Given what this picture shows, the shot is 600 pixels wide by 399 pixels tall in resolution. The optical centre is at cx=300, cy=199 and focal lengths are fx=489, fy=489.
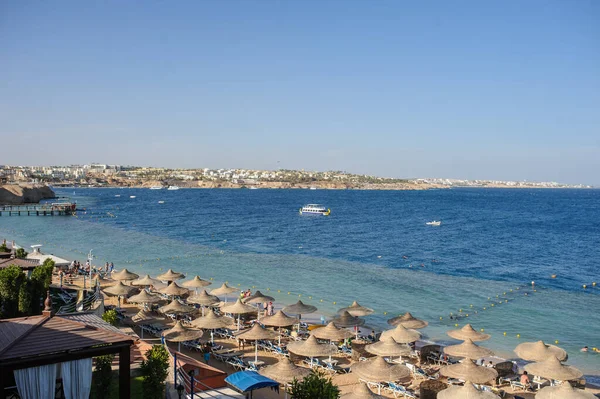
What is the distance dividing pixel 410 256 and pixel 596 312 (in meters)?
22.0

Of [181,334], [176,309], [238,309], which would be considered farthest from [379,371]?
[176,309]

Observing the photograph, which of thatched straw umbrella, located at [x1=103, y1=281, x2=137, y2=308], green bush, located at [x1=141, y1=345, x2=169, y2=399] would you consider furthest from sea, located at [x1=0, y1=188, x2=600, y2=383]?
green bush, located at [x1=141, y1=345, x2=169, y2=399]

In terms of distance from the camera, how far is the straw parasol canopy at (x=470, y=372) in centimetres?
1692

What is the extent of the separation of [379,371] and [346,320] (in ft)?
20.4

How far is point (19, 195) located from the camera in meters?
124

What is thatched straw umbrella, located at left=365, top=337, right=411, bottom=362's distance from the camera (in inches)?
762

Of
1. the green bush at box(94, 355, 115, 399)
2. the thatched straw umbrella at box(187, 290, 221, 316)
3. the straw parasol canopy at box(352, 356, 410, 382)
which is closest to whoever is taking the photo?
the green bush at box(94, 355, 115, 399)

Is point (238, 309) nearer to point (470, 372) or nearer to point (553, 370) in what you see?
point (470, 372)

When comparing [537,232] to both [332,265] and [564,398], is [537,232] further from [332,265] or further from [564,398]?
[564,398]

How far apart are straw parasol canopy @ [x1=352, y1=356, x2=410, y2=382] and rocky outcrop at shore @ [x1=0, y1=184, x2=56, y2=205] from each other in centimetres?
12280

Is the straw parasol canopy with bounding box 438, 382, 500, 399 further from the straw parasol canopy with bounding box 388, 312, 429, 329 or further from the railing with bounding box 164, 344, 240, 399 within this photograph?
the straw parasol canopy with bounding box 388, 312, 429, 329

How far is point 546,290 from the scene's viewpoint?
37.8m

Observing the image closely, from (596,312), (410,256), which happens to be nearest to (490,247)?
(410,256)

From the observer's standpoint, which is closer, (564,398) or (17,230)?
(564,398)
